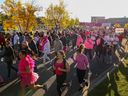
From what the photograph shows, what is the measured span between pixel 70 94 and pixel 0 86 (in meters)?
3.07

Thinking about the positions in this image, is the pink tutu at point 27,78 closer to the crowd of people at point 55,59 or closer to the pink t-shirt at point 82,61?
the crowd of people at point 55,59

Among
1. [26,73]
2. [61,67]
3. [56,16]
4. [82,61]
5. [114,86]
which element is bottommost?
[56,16]

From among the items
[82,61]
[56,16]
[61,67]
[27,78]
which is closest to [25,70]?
[27,78]

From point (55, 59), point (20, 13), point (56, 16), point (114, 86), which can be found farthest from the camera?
point (56, 16)

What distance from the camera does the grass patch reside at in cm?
1346

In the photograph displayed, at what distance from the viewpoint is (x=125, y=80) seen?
16.3 metres

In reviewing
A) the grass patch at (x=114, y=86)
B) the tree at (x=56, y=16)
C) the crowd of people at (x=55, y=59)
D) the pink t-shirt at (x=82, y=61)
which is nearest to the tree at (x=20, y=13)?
the tree at (x=56, y=16)

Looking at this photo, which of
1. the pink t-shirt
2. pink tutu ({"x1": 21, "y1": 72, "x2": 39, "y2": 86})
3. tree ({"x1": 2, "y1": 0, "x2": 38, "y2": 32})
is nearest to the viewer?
pink tutu ({"x1": 21, "y1": 72, "x2": 39, "y2": 86})

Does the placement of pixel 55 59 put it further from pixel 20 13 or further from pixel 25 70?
pixel 20 13

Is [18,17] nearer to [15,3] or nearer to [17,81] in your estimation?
[15,3]

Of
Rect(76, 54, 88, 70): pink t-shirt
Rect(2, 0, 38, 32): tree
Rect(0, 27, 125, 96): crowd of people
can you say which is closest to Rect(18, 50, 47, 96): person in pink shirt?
Rect(0, 27, 125, 96): crowd of people

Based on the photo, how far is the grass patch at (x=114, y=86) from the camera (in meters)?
13.5

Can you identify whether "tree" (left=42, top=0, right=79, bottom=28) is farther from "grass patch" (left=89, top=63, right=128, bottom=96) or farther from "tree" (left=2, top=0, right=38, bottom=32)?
"grass patch" (left=89, top=63, right=128, bottom=96)

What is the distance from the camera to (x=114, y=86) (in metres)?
14.8
